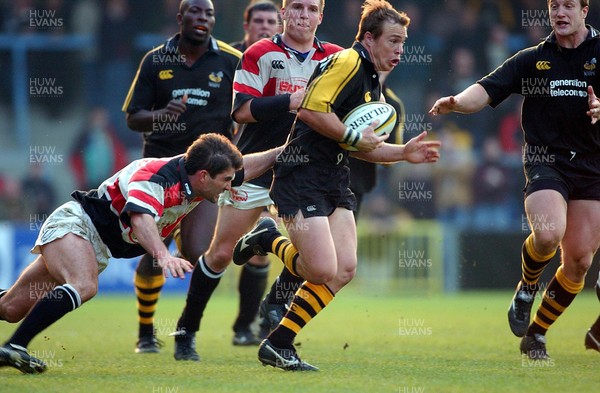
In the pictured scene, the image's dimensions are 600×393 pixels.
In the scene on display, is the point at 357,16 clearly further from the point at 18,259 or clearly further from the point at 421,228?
the point at 18,259

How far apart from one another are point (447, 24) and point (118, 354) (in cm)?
1106

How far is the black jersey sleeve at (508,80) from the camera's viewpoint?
279 inches

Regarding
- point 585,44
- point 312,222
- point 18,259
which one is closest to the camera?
point 312,222

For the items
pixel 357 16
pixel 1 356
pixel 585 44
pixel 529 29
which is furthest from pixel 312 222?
Result: pixel 529 29

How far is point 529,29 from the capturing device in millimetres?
16938

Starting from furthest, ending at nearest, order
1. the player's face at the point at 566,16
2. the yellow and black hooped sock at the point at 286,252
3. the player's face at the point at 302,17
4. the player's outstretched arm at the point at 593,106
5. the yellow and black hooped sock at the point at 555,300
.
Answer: the player's face at the point at 302,17 → the yellow and black hooped sock at the point at 555,300 → the player's face at the point at 566,16 → the player's outstretched arm at the point at 593,106 → the yellow and black hooped sock at the point at 286,252

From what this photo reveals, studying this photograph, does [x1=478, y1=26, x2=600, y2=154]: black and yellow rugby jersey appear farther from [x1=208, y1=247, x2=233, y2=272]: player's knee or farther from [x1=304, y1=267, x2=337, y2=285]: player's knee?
[x1=208, y1=247, x2=233, y2=272]: player's knee

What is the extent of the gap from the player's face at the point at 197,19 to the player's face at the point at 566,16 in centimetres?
282

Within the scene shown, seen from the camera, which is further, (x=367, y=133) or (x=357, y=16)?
(x=357, y=16)

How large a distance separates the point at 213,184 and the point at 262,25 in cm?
336

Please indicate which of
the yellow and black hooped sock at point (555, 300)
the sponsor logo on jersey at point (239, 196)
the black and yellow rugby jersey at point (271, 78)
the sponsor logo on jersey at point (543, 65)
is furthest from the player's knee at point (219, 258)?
the sponsor logo on jersey at point (543, 65)

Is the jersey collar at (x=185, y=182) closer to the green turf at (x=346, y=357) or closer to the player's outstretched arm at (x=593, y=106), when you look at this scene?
the green turf at (x=346, y=357)

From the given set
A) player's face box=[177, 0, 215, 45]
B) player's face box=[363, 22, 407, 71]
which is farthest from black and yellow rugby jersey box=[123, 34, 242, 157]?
player's face box=[363, 22, 407, 71]

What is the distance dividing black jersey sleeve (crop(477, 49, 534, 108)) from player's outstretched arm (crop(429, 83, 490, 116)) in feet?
0.19
